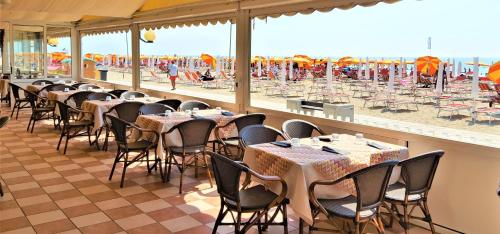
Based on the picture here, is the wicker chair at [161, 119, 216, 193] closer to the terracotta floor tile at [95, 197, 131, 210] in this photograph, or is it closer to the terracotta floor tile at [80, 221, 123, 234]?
the terracotta floor tile at [95, 197, 131, 210]

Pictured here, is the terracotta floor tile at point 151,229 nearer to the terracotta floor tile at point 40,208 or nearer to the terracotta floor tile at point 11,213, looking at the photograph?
the terracotta floor tile at point 40,208

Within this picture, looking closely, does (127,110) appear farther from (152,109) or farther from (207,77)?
(207,77)

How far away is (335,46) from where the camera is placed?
5562mm

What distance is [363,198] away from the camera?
304cm

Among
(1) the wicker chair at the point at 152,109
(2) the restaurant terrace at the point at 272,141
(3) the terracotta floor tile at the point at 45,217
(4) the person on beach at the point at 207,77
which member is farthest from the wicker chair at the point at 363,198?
(4) the person on beach at the point at 207,77

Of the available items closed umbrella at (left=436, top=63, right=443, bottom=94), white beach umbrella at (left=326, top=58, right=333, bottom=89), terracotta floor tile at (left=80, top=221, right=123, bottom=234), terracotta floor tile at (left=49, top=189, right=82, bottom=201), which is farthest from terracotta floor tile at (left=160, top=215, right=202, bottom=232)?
closed umbrella at (left=436, top=63, right=443, bottom=94)

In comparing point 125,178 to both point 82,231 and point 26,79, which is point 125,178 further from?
point 26,79

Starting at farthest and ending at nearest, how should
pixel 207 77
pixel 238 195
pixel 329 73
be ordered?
pixel 207 77
pixel 329 73
pixel 238 195

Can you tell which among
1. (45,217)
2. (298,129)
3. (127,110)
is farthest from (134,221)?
(127,110)

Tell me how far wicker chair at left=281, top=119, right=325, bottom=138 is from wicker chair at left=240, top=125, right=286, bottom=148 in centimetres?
27

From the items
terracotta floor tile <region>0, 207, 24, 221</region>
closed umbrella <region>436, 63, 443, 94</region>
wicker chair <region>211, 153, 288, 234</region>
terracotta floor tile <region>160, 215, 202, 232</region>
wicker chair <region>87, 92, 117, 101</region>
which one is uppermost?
closed umbrella <region>436, 63, 443, 94</region>

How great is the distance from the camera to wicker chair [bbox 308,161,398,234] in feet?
9.80

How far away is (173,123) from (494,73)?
133 inches

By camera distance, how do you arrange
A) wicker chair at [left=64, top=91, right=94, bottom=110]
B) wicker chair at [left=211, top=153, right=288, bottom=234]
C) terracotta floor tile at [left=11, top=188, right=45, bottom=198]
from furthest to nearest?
wicker chair at [left=64, top=91, right=94, bottom=110] < terracotta floor tile at [left=11, top=188, right=45, bottom=198] < wicker chair at [left=211, top=153, right=288, bottom=234]
